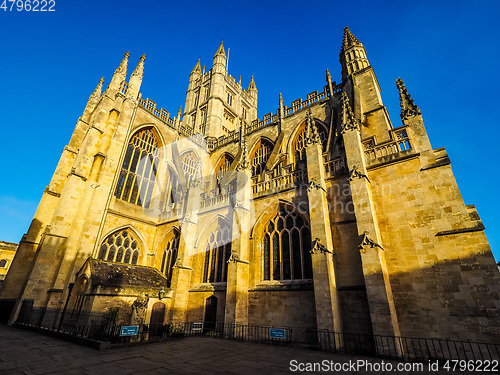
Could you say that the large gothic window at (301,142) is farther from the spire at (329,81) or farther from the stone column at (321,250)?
the stone column at (321,250)

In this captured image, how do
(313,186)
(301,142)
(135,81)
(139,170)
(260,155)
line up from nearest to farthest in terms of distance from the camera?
1. (313,186)
2. (301,142)
3. (139,170)
4. (135,81)
5. (260,155)

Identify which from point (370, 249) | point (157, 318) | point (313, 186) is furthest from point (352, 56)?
point (157, 318)

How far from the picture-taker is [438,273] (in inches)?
342

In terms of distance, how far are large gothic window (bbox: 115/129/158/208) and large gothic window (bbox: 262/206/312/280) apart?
1179cm

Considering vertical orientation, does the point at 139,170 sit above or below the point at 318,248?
above

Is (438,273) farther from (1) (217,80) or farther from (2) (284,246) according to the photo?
(1) (217,80)

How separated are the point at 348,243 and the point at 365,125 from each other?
26.7ft

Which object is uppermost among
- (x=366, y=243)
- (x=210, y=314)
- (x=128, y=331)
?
(x=366, y=243)

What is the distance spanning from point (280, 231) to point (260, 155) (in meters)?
10.1

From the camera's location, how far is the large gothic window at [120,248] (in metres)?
16.4

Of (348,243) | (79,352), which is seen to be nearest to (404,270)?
(348,243)

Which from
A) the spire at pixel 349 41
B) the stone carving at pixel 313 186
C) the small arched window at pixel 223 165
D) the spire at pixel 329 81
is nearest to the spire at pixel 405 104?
the stone carving at pixel 313 186

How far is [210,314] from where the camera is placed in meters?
13.5

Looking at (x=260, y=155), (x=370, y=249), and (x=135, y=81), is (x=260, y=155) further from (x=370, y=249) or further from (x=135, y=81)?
(x=370, y=249)
